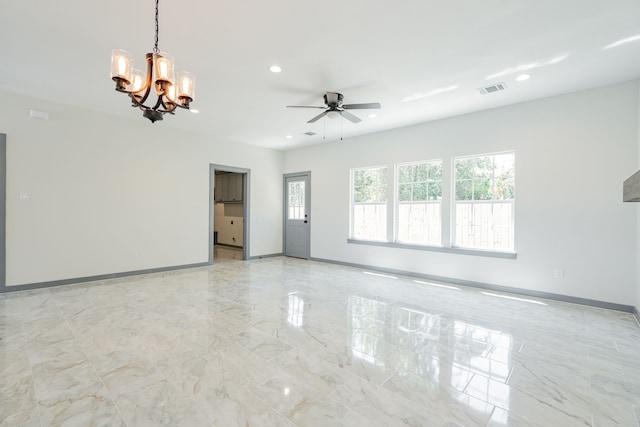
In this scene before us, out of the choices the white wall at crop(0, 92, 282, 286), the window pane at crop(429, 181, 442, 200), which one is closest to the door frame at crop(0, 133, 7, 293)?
the white wall at crop(0, 92, 282, 286)

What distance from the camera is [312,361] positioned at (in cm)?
247

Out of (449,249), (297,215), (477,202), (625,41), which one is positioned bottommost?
(449,249)

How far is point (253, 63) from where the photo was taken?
3.42 metres

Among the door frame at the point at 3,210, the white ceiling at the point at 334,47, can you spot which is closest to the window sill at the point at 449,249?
the white ceiling at the point at 334,47

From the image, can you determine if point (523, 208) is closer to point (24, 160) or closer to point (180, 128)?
point (180, 128)

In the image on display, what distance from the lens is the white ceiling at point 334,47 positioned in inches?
98.7

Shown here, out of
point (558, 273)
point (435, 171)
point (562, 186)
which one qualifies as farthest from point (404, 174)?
point (558, 273)

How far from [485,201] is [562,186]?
3.32ft

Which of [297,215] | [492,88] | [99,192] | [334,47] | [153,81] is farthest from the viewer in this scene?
[297,215]

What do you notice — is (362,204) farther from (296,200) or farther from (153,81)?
(153,81)

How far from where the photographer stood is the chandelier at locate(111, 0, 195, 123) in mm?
2172

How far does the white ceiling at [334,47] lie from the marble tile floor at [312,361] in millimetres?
2922

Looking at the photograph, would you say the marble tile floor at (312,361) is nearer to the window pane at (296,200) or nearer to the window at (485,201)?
the window at (485,201)

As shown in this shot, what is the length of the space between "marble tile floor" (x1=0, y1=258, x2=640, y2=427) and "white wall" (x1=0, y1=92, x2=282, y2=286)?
787 millimetres
